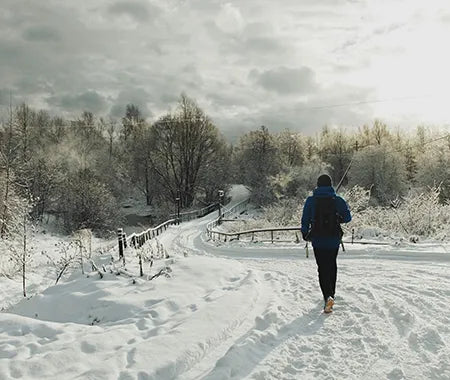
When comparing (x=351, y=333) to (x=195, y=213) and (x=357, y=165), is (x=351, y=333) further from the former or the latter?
(x=357, y=165)

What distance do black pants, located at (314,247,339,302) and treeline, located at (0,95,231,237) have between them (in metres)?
29.6

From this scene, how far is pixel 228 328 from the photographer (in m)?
4.95

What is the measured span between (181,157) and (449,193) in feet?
110

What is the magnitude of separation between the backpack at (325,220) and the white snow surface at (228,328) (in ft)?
3.82

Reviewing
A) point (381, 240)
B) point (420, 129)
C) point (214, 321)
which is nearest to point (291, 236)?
point (381, 240)

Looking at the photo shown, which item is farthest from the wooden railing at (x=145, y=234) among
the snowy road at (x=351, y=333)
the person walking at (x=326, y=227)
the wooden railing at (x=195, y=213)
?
the person walking at (x=326, y=227)

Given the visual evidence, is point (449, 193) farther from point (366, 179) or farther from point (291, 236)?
point (291, 236)

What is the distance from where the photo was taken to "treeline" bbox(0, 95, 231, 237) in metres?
38.4

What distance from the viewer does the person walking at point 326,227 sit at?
18.8 ft

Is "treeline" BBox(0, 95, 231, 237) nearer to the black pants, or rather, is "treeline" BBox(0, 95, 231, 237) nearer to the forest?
the forest

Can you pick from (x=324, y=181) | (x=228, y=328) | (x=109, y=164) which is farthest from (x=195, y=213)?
(x=228, y=328)

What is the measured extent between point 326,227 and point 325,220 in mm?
105

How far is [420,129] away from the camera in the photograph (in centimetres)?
7119

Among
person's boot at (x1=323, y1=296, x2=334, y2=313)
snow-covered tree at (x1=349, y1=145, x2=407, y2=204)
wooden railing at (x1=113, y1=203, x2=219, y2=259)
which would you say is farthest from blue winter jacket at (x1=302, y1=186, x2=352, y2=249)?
snow-covered tree at (x1=349, y1=145, x2=407, y2=204)
